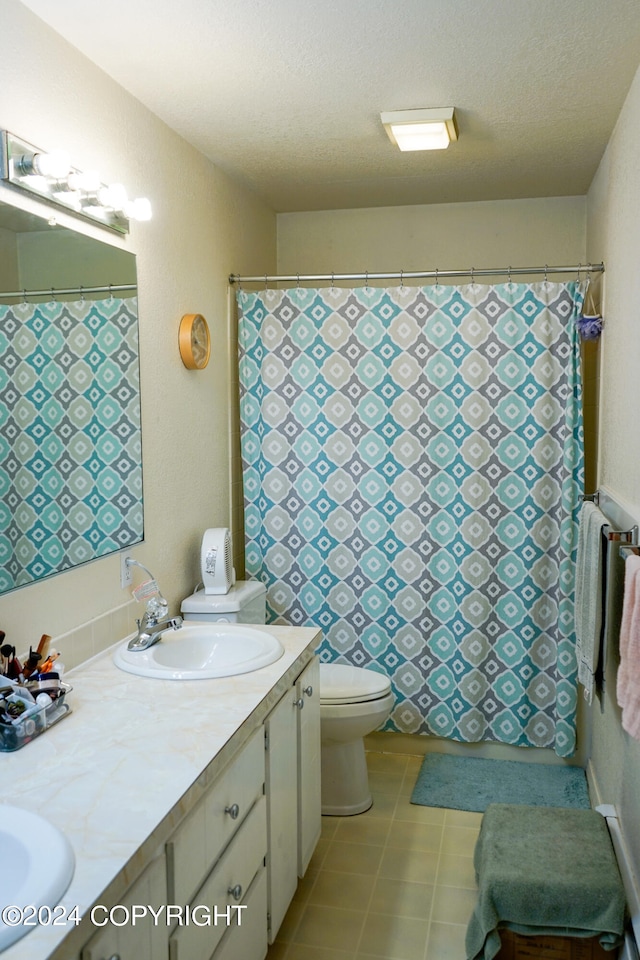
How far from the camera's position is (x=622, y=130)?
2.68 metres

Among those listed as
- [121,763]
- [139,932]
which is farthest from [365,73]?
[139,932]

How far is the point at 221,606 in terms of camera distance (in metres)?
2.88

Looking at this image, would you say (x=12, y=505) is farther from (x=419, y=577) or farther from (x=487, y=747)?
(x=487, y=747)

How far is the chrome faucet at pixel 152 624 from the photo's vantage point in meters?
2.29

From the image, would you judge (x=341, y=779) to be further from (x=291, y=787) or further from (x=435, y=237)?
(x=435, y=237)

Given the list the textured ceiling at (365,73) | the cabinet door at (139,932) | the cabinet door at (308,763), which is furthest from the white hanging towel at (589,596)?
the cabinet door at (139,932)

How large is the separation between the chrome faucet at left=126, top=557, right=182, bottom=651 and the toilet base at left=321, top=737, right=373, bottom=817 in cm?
97

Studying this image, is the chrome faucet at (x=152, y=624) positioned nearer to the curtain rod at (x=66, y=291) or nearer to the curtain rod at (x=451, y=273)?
the curtain rod at (x=66, y=291)

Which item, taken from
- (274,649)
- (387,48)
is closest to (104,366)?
(274,649)

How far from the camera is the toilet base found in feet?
9.89

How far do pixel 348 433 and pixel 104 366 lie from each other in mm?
1294

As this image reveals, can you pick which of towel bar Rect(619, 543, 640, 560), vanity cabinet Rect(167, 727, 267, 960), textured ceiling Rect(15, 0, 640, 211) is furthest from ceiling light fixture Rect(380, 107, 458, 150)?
vanity cabinet Rect(167, 727, 267, 960)

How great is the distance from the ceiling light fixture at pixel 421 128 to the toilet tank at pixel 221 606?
5.61 feet

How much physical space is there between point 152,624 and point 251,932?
833 mm
